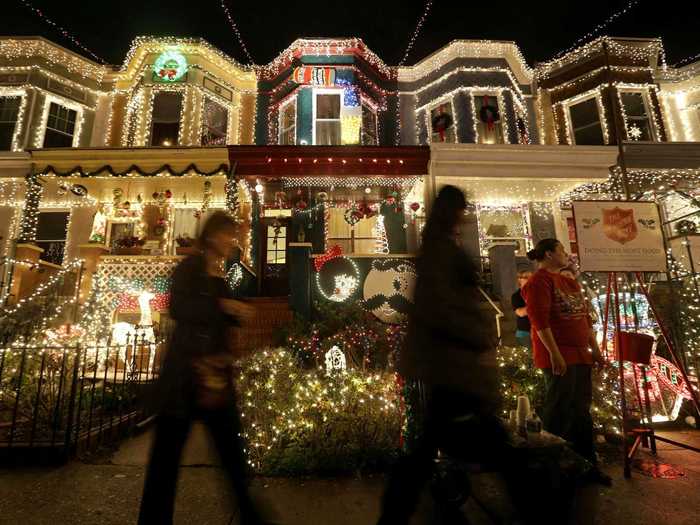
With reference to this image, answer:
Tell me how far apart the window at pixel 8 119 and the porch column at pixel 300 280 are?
10955mm

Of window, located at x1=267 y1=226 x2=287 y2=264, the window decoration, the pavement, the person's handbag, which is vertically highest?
the window decoration

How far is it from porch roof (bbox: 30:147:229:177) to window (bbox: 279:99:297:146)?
3775 millimetres

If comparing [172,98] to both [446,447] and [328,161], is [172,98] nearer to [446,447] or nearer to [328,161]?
[328,161]

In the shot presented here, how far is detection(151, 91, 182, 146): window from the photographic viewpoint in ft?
40.8

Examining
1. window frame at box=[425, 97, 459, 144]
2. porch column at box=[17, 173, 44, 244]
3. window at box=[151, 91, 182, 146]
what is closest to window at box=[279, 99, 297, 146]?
window at box=[151, 91, 182, 146]

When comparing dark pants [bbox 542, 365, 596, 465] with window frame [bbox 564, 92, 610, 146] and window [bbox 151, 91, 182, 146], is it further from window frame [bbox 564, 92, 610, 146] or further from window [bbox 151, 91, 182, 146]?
window [bbox 151, 91, 182, 146]

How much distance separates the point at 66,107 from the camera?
12648 mm

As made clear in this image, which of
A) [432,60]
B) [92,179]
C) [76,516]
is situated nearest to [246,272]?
[92,179]

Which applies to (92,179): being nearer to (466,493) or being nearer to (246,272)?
(246,272)

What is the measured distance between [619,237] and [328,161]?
645cm

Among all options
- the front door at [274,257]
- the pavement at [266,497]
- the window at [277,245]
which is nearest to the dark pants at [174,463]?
the pavement at [266,497]

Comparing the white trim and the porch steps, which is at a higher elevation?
the white trim

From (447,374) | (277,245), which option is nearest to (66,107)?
(277,245)

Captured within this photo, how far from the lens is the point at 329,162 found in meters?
9.35
